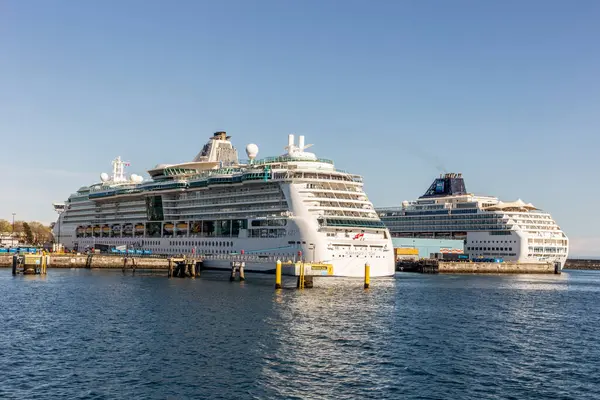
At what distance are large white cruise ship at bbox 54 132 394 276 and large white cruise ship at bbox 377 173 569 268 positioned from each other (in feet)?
190

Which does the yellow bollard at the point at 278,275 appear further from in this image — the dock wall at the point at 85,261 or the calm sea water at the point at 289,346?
the dock wall at the point at 85,261

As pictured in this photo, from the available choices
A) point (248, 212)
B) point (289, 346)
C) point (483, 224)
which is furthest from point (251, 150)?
point (289, 346)

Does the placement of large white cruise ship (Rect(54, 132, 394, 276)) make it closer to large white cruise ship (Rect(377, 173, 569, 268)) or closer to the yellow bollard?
the yellow bollard

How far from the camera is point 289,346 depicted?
122 ft

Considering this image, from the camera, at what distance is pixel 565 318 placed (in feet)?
174

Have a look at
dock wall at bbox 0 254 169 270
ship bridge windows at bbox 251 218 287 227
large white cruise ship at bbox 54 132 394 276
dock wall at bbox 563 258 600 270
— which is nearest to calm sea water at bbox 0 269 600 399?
large white cruise ship at bbox 54 132 394 276

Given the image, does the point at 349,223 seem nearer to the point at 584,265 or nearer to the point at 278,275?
the point at 278,275

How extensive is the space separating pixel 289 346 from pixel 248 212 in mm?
53336

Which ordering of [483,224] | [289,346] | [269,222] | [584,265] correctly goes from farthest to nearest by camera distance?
[584,265] < [483,224] < [269,222] < [289,346]

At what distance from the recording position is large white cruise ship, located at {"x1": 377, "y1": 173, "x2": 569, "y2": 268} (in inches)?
5364

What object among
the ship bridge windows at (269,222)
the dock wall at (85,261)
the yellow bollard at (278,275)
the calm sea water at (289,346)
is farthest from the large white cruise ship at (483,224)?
the yellow bollard at (278,275)

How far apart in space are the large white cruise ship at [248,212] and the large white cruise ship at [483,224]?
57957 millimetres

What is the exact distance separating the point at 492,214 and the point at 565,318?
89.0 metres

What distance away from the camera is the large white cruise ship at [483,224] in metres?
136
